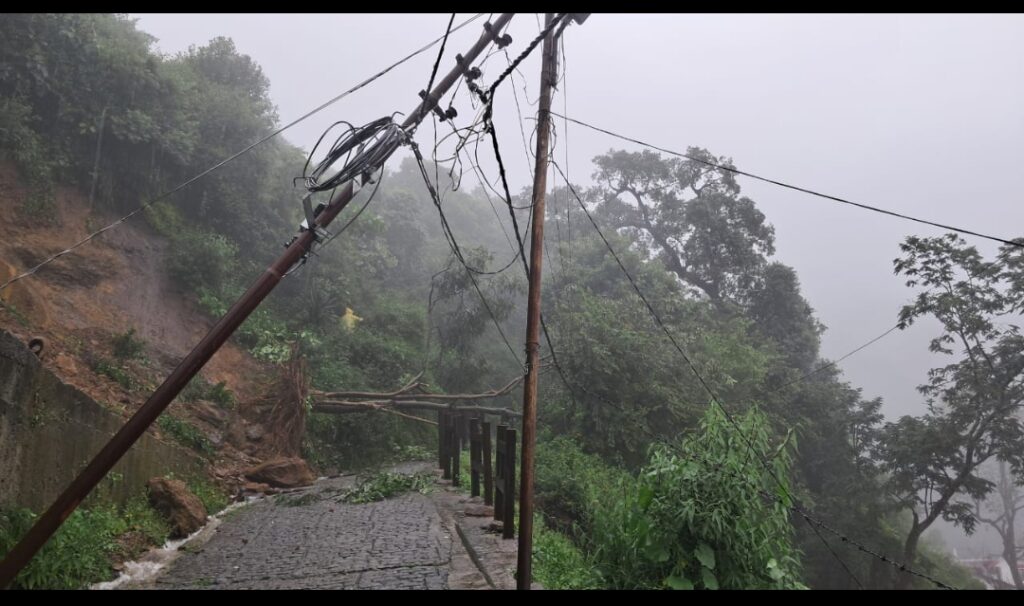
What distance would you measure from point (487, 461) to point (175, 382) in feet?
16.7

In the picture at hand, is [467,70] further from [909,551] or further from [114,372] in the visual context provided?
[909,551]

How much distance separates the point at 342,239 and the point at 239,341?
8.41 m

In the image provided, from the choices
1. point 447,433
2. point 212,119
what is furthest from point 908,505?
point 212,119

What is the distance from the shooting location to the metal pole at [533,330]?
222 inches

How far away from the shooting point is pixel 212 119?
20.4 meters

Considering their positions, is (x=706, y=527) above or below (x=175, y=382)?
below

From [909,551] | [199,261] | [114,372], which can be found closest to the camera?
[114,372]

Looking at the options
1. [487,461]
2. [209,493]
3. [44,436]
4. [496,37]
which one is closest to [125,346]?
[209,493]

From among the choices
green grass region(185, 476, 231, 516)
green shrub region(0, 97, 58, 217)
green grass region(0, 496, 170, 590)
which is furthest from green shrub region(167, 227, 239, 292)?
green grass region(0, 496, 170, 590)

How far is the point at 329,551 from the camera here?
6887 millimetres

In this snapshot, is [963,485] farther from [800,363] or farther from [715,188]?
[715,188]

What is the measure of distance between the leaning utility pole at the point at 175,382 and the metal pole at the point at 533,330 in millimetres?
1097

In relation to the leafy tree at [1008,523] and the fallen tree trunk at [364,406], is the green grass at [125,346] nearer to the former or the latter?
the fallen tree trunk at [364,406]
